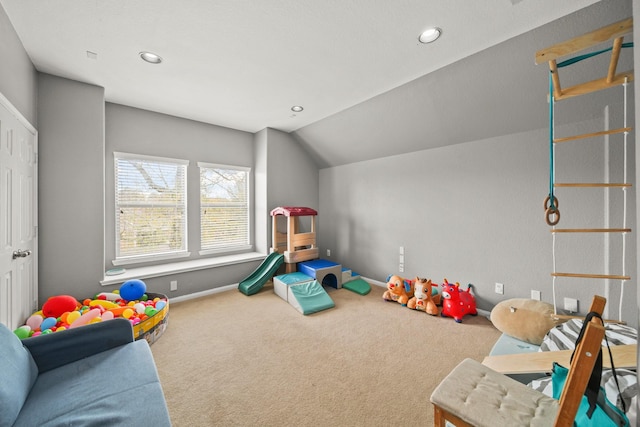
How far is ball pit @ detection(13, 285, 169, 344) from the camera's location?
7.40 ft

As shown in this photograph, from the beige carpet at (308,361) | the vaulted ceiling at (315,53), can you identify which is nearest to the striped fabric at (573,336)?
the beige carpet at (308,361)

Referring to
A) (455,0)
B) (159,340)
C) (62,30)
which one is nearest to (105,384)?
(159,340)

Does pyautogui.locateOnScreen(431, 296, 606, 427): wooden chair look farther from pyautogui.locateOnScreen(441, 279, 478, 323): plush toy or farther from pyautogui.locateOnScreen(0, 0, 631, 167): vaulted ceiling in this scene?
pyautogui.locateOnScreen(0, 0, 631, 167): vaulted ceiling

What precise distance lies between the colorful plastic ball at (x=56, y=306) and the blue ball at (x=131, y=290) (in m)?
0.43

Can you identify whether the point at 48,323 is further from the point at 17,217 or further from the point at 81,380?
the point at 81,380

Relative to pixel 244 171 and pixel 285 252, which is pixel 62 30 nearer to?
pixel 244 171

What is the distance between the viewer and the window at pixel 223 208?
429 cm

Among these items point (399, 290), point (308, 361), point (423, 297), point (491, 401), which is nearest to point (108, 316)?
point (308, 361)

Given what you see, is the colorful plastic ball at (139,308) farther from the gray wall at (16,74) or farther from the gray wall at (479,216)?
the gray wall at (479,216)

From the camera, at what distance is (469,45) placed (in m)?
2.23

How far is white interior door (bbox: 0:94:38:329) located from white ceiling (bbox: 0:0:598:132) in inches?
30.7

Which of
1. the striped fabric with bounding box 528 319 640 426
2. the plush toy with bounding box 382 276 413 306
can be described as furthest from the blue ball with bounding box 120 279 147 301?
the striped fabric with bounding box 528 319 640 426

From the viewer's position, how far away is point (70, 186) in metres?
2.85

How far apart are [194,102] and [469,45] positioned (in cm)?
327
